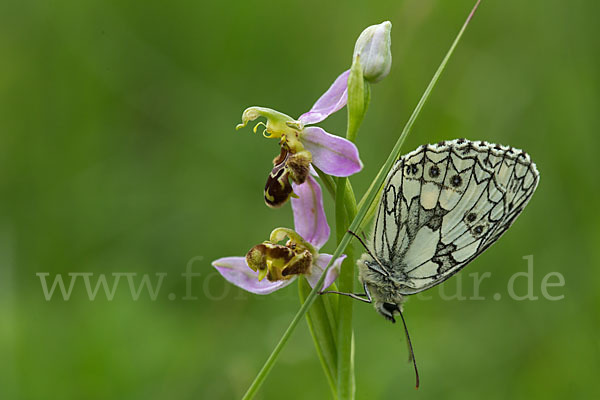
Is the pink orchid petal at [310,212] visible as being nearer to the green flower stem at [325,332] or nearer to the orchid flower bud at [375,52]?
the green flower stem at [325,332]

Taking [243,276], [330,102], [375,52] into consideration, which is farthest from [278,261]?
[375,52]

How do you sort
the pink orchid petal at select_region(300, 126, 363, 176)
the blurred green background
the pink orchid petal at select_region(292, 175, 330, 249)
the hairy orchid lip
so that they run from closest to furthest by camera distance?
the pink orchid petal at select_region(300, 126, 363, 176) < the hairy orchid lip < the pink orchid petal at select_region(292, 175, 330, 249) < the blurred green background

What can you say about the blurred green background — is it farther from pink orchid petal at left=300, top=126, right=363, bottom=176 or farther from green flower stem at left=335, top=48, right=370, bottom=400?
pink orchid petal at left=300, top=126, right=363, bottom=176

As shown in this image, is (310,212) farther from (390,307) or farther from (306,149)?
(390,307)

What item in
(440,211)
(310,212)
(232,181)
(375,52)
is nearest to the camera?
(375,52)

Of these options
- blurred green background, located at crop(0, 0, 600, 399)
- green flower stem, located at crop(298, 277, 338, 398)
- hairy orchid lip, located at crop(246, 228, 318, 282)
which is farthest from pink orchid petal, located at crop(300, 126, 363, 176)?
blurred green background, located at crop(0, 0, 600, 399)

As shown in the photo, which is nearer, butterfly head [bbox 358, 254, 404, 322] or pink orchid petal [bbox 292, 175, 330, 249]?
butterfly head [bbox 358, 254, 404, 322]

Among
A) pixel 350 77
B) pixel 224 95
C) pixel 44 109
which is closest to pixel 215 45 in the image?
pixel 224 95
